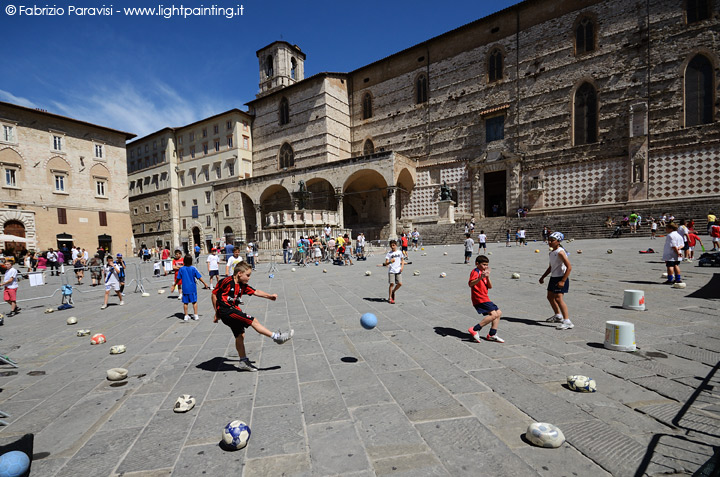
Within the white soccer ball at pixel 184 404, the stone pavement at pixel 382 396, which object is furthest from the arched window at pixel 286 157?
the white soccer ball at pixel 184 404

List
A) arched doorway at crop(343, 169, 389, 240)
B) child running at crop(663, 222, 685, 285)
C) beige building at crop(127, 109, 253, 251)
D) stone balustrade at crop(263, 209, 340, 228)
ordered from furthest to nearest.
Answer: beige building at crop(127, 109, 253, 251)
arched doorway at crop(343, 169, 389, 240)
stone balustrade at crop(263, 209, 340, 228)
child running at crop(663, 222, 685, 285)

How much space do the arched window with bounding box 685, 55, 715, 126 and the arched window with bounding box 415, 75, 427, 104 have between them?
774 inches

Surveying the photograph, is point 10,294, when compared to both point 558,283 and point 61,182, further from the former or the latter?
point 61,182

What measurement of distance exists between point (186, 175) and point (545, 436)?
5008cm

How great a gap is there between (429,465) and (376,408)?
0.86 meters

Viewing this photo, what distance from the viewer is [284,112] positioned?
40000 mm

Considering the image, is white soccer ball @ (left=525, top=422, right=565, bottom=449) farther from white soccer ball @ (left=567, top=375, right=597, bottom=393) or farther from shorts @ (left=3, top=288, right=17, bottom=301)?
shorts @ (left=3, top=288, right=17, bottom=301)

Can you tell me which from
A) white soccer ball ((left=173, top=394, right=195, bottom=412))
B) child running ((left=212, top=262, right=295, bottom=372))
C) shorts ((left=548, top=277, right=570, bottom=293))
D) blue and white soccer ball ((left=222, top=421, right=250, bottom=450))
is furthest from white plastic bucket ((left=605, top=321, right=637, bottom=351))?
white soccer ball ((left=173, top=394, right=195, bottom=412))

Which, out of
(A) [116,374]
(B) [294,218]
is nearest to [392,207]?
(B) [294,218]

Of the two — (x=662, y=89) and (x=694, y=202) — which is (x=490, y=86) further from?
(x=694, y=202)

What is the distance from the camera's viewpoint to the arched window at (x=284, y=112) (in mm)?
39562

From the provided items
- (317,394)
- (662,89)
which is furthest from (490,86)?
(317,394)

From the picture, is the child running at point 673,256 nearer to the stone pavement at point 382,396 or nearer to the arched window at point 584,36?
the stone pavement at point 382,396

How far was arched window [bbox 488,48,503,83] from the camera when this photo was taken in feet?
97.0
